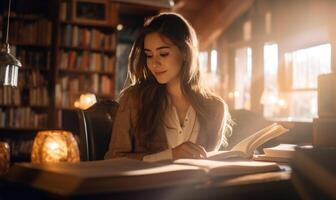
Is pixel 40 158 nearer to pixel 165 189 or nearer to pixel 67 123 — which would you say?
pixel 165 189

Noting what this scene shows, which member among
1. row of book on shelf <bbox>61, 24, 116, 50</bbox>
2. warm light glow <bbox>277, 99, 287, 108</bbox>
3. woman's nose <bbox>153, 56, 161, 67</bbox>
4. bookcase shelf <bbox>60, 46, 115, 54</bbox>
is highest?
row of book on shelf <bbox>61, 24, 116, 50</bbox>

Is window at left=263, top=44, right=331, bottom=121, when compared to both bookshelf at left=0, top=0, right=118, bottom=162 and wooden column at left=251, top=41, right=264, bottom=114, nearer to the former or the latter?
wooden column at left=251, top=41, right=264, bottom=114

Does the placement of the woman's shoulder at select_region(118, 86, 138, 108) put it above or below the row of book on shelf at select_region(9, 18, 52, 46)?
below

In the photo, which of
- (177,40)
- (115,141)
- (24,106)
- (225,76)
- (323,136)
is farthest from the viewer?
(225,76)

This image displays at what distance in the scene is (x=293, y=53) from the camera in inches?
313

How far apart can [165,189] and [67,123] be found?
4900mm

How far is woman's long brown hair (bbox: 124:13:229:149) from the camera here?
5.11ft

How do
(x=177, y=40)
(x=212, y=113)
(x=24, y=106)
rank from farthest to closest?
(x=24, y=106) < (x=212, y=113) < (x=177, y=40)

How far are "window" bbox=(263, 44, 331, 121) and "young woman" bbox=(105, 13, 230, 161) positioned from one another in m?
5.85

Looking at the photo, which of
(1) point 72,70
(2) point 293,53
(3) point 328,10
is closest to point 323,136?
(1) point 72,70

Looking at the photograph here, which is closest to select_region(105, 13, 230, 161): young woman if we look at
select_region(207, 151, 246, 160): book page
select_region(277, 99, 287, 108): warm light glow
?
select_region(207, 151, 246, 160): book page

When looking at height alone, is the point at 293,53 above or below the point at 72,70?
above

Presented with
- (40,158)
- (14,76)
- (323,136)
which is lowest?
(40,158)

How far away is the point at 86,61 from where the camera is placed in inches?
215
